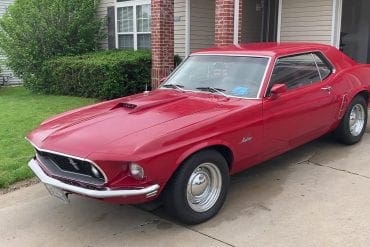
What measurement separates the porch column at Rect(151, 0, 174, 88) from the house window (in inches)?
109

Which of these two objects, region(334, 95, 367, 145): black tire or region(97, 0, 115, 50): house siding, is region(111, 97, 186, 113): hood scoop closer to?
region(334, 95, 367, 145): black tire

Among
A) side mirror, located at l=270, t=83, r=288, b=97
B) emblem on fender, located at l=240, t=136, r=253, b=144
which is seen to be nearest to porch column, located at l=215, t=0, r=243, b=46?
side mirror, located at l=270, t=83, r=288, b=97

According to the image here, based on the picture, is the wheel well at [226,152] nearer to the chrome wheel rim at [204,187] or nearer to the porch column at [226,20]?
the chrome wheel rim at [204,187]

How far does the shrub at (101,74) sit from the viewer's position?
34.6ft

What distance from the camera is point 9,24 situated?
12.8 meters

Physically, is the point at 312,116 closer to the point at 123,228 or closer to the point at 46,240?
the point at 123,228

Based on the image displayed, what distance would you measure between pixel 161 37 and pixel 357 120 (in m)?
5.24

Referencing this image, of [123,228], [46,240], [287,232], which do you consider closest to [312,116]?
[287,232]

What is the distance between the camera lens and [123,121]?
4.15m

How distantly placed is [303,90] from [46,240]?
3.19 m

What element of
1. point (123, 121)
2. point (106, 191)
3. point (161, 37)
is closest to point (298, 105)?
point (123, 121)

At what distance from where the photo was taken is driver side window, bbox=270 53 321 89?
501cm

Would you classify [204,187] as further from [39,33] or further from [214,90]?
[39,33]

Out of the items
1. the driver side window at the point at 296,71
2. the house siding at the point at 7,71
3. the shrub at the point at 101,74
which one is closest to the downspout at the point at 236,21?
the shrub at the point at 101,74
